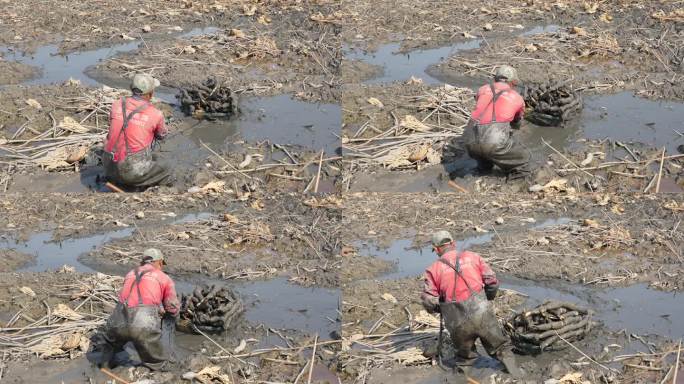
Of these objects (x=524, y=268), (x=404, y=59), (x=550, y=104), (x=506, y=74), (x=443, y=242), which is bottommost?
(x=524, y=268)

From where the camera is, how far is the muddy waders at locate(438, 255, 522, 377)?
12430 mm

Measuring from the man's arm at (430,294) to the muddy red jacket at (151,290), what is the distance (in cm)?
235

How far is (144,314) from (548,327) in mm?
3749

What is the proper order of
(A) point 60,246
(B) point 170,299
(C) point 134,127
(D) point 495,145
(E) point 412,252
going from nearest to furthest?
(B) point 170,299 → (C) point 134,127 → (D) point 495,145 → (E) point 412,252 → (A) point 60,246

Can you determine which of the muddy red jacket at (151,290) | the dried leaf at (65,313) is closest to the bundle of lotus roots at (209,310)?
the muddy red jacket at (151,290)

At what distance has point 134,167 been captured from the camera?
1463cm

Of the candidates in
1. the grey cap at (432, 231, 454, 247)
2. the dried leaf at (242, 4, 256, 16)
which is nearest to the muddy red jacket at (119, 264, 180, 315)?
the grey cap at (432, 231, 454, 247)

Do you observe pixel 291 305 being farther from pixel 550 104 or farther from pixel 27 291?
pixel 550 104

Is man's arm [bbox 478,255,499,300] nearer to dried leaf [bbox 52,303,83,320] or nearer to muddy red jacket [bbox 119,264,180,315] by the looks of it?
muddy red jacket [bbox 119,264,180,315]

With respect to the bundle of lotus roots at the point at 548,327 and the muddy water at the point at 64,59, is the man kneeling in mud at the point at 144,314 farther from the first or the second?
the muddy water at the point at 64,59

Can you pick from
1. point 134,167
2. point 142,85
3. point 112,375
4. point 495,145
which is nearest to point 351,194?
point 495,145

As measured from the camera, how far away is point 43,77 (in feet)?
59.1

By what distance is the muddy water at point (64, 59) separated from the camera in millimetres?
17922

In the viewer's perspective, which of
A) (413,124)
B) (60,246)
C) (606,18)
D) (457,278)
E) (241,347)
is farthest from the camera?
(606,18)
